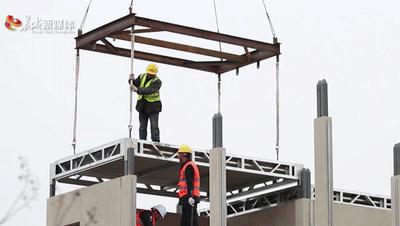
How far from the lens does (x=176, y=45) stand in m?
30.4

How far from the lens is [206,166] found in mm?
28250

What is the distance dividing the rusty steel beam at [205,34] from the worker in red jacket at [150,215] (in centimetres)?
428

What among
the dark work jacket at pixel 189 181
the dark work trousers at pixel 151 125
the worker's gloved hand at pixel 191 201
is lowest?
the worker's gloved hand at pixel 191 201

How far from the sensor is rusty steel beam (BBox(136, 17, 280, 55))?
91.8 feet

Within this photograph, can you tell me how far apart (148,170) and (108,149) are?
1632 mm

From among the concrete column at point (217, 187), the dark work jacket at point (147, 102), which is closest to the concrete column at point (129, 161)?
the dark work jacket at point (147, 102)

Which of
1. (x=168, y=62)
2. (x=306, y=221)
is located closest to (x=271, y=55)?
(x=168, y=62)

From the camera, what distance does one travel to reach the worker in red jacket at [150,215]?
27.6 meters

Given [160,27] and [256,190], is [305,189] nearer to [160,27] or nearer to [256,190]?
[256,190]

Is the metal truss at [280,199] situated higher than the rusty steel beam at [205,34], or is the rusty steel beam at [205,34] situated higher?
the rusty steel beam at [205,34]

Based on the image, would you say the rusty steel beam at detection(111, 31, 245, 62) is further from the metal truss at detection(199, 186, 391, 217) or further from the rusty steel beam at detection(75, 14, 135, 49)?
the metal truss at detection(199, 186, 391, 217)

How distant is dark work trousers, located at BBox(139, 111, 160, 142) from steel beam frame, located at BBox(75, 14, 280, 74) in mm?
2024

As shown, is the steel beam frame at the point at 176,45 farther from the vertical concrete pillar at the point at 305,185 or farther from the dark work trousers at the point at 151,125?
the vertical concrete pillar at the point at 305,185

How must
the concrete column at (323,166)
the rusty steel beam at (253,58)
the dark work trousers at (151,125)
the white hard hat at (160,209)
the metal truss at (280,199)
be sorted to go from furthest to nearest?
the rusty steel beam at (253,58)
the metal truss at (280,199)
the dark work trousers at (151,125)
the white hard hat at (160,209)
the concrete column at (323,166)
